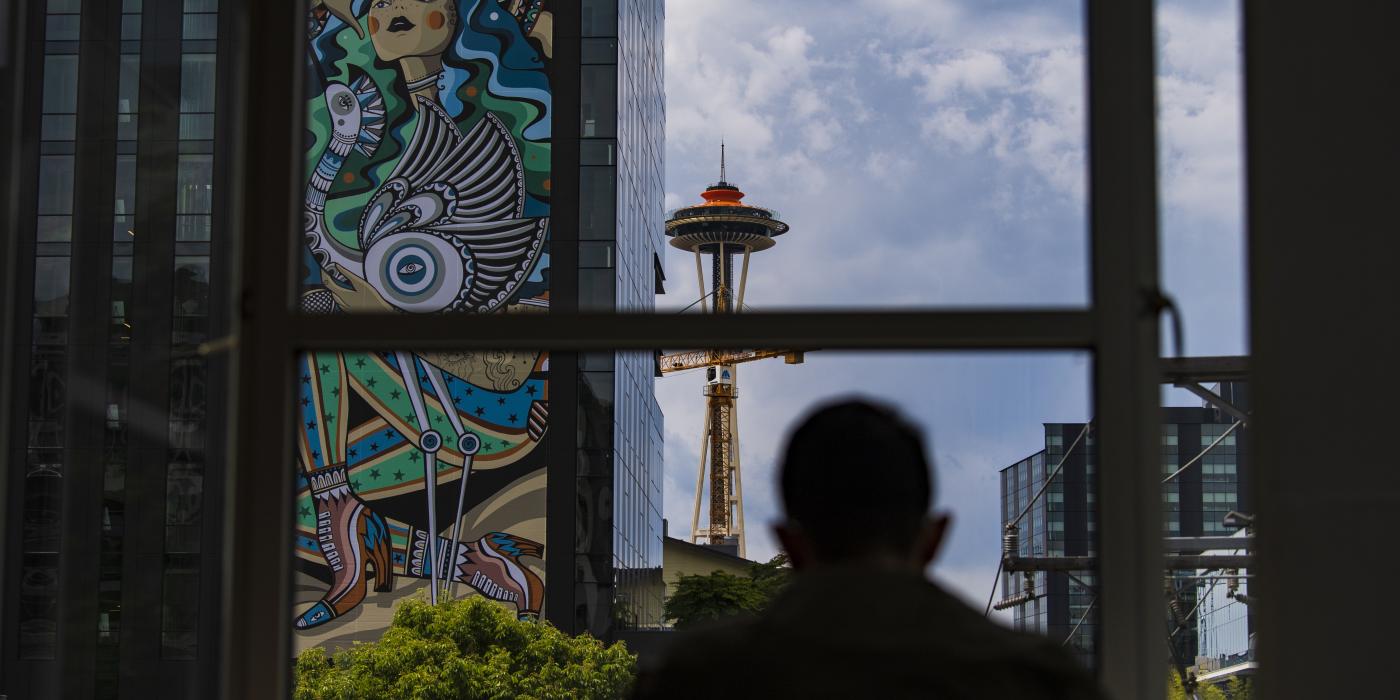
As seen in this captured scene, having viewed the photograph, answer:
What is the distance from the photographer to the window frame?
3.48ft

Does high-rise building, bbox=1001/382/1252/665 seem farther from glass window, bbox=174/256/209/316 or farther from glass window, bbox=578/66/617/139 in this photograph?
glass window, bbox=578/66/617/139

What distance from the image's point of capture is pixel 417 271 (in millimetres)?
1868

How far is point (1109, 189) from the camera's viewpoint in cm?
110

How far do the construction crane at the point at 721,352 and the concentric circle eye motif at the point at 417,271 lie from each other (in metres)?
0.32

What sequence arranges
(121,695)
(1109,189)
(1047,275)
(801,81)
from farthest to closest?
(121,695)
(801,81)
(1047,275)
(1109,189)

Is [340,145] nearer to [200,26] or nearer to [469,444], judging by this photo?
[200,26]

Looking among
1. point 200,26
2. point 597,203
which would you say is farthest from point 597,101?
point 200,26

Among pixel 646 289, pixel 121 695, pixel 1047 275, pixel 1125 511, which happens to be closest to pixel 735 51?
pixel 646 289

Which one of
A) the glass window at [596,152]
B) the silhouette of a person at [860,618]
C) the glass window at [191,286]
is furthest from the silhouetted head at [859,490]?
the glass window at [596,152]

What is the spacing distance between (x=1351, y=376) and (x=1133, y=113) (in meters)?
0.28

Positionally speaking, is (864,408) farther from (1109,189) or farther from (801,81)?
(801,81)

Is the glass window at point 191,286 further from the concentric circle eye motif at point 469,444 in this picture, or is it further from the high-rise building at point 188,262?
the concentric circle eye motif at point 469,444

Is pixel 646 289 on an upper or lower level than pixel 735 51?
lower

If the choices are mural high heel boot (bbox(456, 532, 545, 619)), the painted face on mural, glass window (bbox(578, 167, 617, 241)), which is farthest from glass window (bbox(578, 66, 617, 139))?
mural high heel boot (bbox(456, 532, 545, 619))
